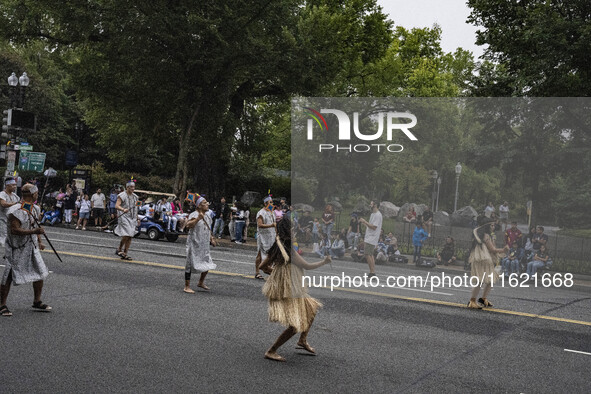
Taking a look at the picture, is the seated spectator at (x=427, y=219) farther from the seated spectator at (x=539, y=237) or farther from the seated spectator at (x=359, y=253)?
the seated spectator at (x=539, y=237)

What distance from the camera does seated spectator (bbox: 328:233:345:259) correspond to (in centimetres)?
775

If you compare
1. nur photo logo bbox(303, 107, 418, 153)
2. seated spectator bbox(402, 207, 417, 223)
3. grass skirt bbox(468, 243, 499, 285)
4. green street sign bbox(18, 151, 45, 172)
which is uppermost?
green street sign bbox(18, 151, 45, 172)

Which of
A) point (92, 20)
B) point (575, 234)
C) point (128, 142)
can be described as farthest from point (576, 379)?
point (128, 142)

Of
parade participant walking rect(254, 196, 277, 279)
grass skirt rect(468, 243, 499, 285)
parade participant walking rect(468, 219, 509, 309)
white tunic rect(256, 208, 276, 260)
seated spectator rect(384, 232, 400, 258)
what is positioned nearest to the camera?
seated spectator rect(384, 232, 400, 258)

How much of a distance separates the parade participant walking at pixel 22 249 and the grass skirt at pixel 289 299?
3.68 m

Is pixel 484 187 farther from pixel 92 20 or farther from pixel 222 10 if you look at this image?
pixel 92 20

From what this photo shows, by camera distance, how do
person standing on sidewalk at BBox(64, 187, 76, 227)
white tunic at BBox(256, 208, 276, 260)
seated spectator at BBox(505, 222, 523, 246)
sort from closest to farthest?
seated spectator at BBox(505, 222, 523, 246) < white tunic at BBox(256, 208, 276, 260) < person standing on sidewalk at BBox(64, 187, 76, 227)

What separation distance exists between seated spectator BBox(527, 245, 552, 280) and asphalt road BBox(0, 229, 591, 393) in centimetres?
99

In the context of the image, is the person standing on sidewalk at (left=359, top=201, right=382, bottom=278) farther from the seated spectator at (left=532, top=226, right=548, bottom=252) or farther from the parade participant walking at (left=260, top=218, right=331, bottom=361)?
the seated spectator at (left=532, top=226, right=548, bottom=252)

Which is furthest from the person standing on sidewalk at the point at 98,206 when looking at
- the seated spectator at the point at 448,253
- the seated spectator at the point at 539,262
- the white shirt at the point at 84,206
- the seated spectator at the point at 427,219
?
the seated spectator at the point at 539,262

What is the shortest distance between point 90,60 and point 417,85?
20406mm

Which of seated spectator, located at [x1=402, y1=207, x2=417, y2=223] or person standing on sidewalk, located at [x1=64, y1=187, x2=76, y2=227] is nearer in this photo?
seated spectator, located at [x1=402, y1=207, x2=417, y2=223]

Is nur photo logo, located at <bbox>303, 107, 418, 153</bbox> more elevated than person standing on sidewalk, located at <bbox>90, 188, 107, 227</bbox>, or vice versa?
nur photo logo, located at <bbox>303, 107, 418, 153</bbox>

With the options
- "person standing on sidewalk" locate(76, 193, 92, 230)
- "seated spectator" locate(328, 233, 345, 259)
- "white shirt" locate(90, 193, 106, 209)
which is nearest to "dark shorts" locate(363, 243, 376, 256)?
"seated spectator" locate(328, 233, 345, 259)
